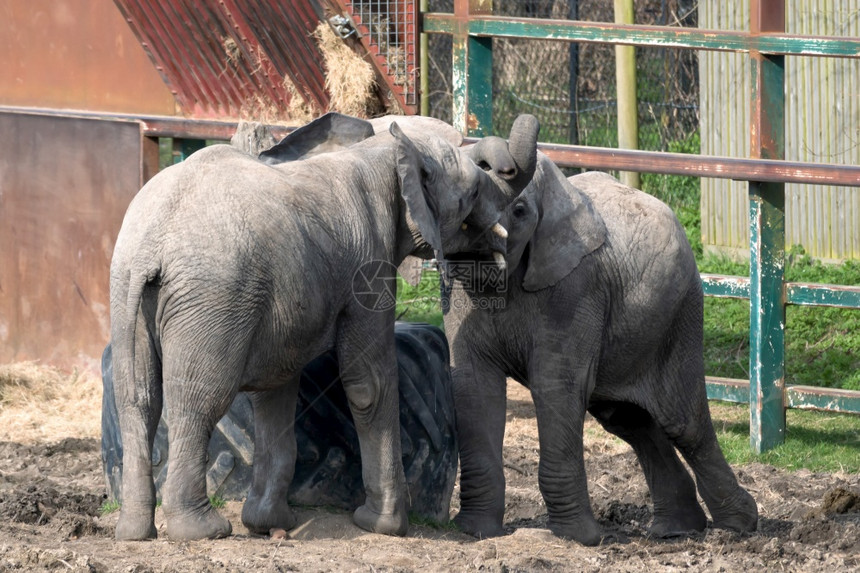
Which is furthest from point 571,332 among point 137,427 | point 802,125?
point 802,125

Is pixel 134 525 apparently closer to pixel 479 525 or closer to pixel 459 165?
pixel 479 525

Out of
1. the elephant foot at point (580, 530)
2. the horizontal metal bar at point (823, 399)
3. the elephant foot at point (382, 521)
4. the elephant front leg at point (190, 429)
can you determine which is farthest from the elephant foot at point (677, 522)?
the elephant front leg at point (190, 429)

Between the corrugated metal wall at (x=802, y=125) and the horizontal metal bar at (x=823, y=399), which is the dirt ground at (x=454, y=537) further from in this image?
the corrugated metal wall at (x=802, y=125)

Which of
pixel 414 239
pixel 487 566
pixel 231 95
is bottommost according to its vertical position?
pixel 487 566

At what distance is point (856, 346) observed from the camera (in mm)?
10797

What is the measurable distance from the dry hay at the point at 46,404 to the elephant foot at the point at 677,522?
11.6 ft

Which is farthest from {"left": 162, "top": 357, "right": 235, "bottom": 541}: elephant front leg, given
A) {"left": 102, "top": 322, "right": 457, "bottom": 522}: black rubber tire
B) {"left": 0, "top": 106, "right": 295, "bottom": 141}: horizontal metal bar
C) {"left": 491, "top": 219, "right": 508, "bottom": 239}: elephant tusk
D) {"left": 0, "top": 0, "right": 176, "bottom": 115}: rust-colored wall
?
{"left": 0, "top": 0, "right": 176, "bottom": 115}: rust-colored wall

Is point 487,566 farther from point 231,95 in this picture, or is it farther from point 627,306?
point 231,95

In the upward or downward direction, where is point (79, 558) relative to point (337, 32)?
downward

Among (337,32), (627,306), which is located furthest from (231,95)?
(627,306)

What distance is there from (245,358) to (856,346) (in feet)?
21.5

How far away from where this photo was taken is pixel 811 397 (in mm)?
8891

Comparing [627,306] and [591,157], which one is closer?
[627,306]

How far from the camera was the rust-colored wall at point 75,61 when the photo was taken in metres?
10.0
